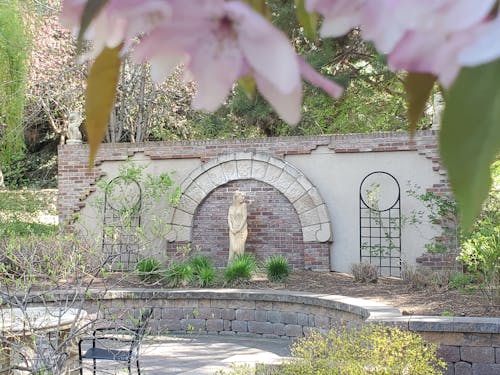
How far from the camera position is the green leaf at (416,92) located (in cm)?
37

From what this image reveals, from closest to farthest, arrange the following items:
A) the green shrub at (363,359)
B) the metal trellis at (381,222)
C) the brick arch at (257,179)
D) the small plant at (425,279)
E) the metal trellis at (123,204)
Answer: the green shrub at (363,359) → the small plant at (425,279) → the metal trellis at (381,222) → the brick arch at (257,179) → the metal trellis at (123,204)

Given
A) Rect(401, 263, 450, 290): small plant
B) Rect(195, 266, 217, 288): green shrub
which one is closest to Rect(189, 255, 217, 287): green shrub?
Rect(195, 266, 217, 288): green shrub

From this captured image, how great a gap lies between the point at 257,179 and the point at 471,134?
1094cm

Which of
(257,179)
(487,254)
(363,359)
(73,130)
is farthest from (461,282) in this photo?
(73,130)

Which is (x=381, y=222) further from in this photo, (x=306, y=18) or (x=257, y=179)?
(x=306, y=18)

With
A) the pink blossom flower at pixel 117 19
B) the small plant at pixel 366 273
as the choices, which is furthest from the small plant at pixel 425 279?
the pink blossom flower at pixel 117 19

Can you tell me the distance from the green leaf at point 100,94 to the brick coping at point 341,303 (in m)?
5.05

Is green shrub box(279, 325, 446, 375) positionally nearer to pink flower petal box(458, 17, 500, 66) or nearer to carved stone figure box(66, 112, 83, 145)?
pink flower petal box(458, 17, 500, 66)

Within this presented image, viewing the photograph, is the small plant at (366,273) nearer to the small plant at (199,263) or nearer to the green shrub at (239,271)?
the green shrub at (239,271)

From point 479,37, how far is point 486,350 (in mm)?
6296

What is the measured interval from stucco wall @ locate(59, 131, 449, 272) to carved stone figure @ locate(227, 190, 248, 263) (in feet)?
1.41

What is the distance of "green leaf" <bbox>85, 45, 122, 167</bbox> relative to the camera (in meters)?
0.37

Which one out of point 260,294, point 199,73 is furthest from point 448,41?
point 260,294

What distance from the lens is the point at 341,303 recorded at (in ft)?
26.3
